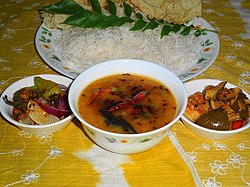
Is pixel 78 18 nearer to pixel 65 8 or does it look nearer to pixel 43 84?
pixel 65 8

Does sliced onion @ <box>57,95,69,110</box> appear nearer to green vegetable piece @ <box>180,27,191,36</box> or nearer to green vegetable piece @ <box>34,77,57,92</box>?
green vegetable piece @ <box>34,77,57,92</box>

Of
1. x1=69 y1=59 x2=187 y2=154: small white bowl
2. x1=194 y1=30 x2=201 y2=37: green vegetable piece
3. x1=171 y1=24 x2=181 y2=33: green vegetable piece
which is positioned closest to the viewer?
x1=69 y1=59 x2=187 y2=154: small white bowl

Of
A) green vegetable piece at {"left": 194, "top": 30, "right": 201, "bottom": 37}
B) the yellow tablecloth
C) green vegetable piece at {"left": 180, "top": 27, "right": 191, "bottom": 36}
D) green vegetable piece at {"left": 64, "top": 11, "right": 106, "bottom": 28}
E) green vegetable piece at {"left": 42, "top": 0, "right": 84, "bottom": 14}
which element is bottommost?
the yellow tablecloth

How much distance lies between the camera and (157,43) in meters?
2.37

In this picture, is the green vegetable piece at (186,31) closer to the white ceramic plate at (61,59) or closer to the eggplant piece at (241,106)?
the white ceramic plate at (61,59)

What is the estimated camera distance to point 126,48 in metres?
2.28

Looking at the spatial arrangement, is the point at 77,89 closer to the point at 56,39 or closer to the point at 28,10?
the point at 56,39

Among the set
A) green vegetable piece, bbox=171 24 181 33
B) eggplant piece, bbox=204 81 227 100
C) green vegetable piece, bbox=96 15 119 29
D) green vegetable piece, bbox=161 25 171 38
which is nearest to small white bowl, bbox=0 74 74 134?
green vegetable piece, bbox=96 15 119 29

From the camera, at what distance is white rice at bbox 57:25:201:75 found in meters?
2.22

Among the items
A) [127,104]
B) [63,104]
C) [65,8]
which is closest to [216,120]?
[127,104]

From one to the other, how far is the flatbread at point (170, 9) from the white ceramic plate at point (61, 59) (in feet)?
0.47

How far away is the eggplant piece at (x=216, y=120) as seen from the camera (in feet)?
5.60

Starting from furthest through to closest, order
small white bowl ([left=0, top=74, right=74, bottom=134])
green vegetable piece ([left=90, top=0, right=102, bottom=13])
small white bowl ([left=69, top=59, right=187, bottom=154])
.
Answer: green vegetable piece ([left=90, top=0, right=102, bottom=13])
small white bowl ([left=0, top=74, right=74, bottom=134])
small white bowl ([left=69, top=59, right=187, bottom=154])

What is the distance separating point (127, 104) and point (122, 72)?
0.97ft
